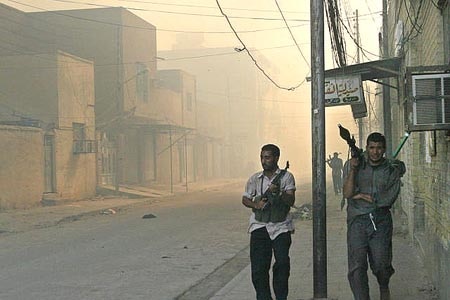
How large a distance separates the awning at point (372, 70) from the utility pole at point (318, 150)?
4.19 metres

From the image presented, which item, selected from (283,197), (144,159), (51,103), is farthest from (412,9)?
(144,159)

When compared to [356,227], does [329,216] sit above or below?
below

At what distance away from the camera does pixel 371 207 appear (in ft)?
18.2

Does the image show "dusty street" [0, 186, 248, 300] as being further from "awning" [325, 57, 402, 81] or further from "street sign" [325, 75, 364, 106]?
"awning" [325, 57, 402, 81]

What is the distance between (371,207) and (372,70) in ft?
18.4

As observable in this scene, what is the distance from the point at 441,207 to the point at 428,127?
1.29 meters

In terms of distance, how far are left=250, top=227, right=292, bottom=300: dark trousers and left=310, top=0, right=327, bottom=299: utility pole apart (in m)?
0.42

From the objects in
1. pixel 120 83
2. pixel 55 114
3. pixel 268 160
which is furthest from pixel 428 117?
pixel 120 83

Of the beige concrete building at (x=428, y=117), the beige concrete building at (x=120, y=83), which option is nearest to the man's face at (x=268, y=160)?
the beige concrete building at (x=428, y=117)

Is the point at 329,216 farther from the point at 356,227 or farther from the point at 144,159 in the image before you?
the point at 144,159

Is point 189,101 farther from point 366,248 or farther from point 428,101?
point 428,101

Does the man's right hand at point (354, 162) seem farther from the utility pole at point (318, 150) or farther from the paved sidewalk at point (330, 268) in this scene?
the paved sidewalk at point (330, 268)

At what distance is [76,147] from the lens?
27.7m

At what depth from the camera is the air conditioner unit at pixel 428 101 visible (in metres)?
5.31
